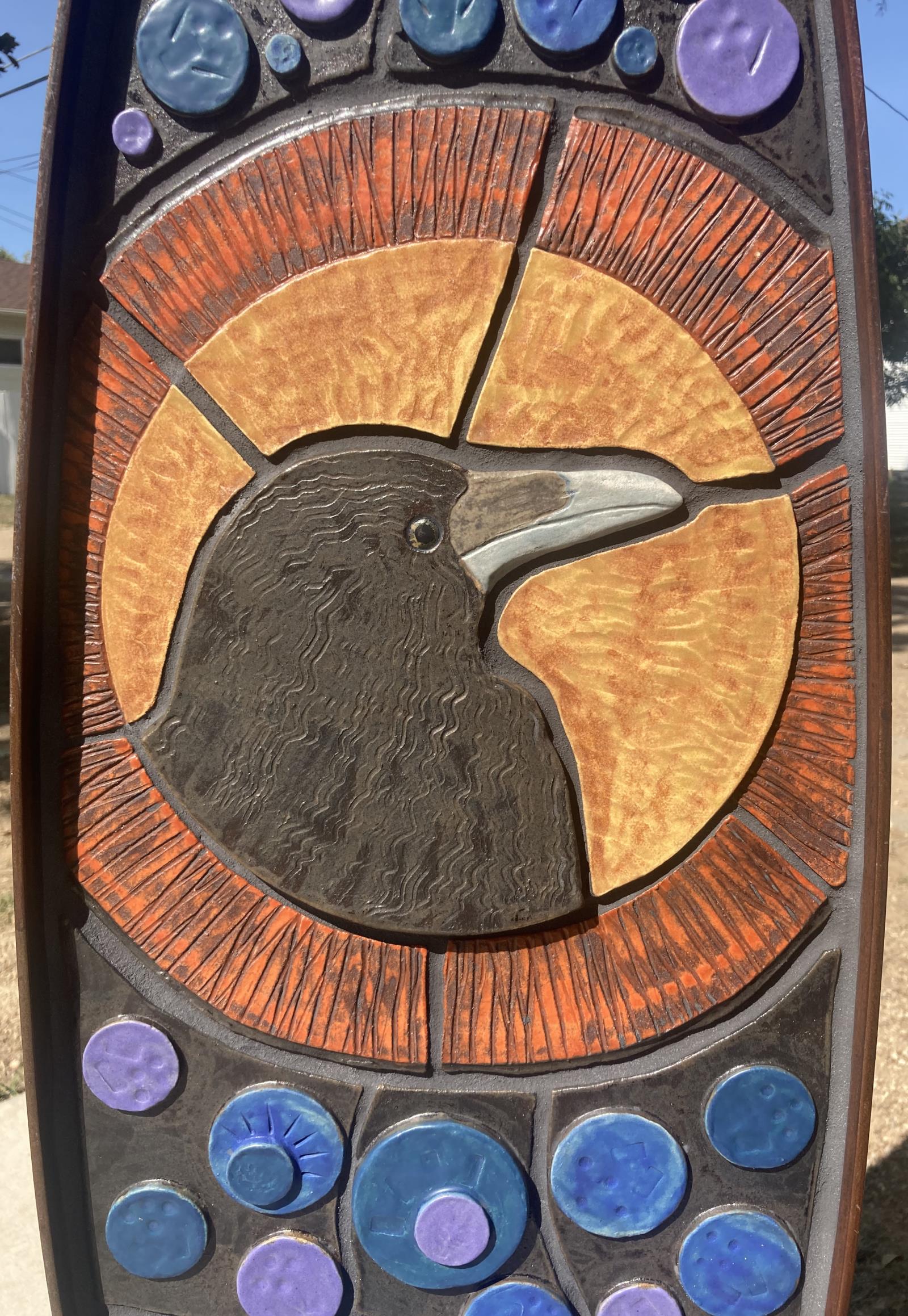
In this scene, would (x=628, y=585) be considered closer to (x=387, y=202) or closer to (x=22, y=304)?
(x=387, y=202)

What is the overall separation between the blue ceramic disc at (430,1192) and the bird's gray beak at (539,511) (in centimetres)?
80

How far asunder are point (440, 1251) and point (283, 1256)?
240mm

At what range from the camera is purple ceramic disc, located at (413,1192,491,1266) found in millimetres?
1327

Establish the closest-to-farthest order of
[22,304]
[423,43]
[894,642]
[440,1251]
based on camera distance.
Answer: [423,43], [440,1251], [894,642], [22,304]

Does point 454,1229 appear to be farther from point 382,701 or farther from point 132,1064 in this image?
point 382,701

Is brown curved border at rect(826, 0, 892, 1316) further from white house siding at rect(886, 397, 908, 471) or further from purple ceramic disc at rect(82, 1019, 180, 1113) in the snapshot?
white house siding at rect(886, 397, 908, 471)

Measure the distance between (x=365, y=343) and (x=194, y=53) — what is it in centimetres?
44

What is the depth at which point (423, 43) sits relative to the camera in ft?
3.90

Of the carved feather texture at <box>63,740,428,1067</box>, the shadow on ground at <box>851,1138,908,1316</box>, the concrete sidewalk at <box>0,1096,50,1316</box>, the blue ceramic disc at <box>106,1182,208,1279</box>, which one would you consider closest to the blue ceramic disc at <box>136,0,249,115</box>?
the carved feather texture at <box>63,740,428,1067</box>

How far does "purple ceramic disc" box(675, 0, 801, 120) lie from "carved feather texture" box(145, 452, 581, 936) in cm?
58

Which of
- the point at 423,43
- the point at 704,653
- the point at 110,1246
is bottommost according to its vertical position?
the point at 110,1246

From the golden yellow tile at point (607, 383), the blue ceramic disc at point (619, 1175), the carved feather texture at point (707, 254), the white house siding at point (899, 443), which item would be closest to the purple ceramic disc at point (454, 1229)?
the blue ceramic disc at point (619, 1175)

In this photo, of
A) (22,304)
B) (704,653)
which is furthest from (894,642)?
(22,304)

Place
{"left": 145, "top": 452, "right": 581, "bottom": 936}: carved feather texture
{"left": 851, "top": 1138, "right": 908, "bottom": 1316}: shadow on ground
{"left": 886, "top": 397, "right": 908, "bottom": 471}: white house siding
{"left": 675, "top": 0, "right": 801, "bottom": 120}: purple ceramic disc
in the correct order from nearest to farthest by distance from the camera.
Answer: {"left": 675, "top": 0, "right": 801, "bottom": 120}: purple ceramic disc < {"left": 145, "top": 452, "right": 581, "bottom": 936}: carved feather texture < {"left": 851, "top": 1138, "right": 908, "bottom": 1316}: shadow on ground < {"left": 886, "top": 397, "right": 908, "bottom": 471}: white house siding
